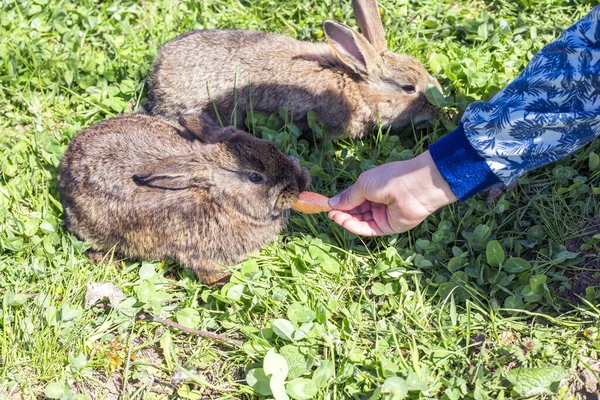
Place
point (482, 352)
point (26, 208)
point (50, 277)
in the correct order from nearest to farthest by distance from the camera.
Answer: point (482, 352) < point (50, 277) < point (26, 208)

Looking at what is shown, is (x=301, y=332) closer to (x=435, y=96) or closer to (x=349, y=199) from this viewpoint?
(x=349, y=199)

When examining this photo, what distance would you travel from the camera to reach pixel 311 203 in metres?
3.96

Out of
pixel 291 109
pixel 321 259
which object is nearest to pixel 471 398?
pixel 321 259

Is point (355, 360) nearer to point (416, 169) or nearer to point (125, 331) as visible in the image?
point (416, 169)

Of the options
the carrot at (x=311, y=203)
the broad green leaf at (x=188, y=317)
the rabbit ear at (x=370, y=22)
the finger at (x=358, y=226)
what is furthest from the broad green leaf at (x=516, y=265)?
the rabbit ear at (x=370, y=22)

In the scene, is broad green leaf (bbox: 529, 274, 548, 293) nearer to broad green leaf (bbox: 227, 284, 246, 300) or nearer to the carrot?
the carrot

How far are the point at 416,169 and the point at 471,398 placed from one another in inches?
46.7

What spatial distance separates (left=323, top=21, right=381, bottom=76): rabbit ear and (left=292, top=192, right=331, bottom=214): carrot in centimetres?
133

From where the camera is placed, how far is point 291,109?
4.86 m

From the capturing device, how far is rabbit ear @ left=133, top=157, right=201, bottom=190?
3873 mm

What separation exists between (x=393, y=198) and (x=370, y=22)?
1.92m

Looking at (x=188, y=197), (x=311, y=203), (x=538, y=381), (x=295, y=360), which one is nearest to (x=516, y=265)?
(x=538, y=381)

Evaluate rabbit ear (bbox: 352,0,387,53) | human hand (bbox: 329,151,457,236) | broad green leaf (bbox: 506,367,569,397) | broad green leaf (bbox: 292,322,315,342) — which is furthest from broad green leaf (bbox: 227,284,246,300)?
rabbit ear (bbox: 352,0,387,53)

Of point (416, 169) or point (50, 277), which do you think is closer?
point (416, 169)
